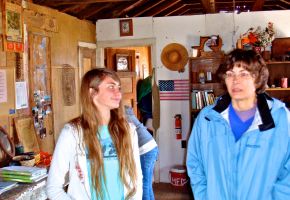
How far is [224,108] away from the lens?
1.97 metres

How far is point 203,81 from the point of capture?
537 centimetres

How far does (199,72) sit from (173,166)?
139 centimetres

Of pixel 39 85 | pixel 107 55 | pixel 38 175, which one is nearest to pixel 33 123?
pixel 39 85

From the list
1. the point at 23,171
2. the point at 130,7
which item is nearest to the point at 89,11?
the point at 130,7

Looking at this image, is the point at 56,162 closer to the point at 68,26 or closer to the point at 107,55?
the point at 68,26

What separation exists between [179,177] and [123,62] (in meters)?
2.02

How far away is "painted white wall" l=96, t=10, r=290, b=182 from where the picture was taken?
5367 mm

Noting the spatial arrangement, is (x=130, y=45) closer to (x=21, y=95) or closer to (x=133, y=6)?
(x=133, y=6)

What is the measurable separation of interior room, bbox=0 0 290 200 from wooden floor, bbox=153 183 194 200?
13 mm

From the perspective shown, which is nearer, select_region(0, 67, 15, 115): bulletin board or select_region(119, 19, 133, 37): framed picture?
select_region(0, 67, 15, 115): bulletin board

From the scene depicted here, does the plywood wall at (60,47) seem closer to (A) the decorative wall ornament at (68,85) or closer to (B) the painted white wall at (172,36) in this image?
(A) the decorative wall ornament at (68,85)

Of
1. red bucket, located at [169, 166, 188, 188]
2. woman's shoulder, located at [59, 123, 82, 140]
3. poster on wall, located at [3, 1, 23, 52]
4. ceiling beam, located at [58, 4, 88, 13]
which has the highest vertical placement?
ceiling beam, located at [58, 4, 88, 13]

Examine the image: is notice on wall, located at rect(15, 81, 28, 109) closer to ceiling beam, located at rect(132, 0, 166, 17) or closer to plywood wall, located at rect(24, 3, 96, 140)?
plywood wall, located at rect(24, 3, 96, 140)

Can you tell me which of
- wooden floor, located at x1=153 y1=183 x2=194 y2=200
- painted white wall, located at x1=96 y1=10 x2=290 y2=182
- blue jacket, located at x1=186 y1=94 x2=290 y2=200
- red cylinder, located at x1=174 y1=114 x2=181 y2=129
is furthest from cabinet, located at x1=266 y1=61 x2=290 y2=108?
blue jacket, located at x1=186 y1=94 x2=290 y2=200
